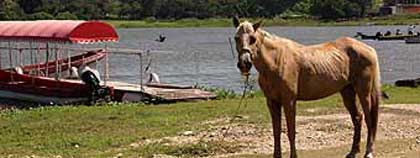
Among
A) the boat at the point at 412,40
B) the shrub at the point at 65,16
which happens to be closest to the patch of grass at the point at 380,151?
the boat at the point at 412,40

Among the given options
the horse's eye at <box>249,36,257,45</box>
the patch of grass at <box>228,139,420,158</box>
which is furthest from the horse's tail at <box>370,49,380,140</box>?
the horse's eye at <box>249,36,257,45</box>

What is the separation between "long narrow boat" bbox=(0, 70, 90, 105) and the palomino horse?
49.5ft

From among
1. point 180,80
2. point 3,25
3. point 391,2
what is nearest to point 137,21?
point 391,2

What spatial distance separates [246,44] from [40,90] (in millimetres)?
18503

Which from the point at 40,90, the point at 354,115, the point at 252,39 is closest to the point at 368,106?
the point at 354,115

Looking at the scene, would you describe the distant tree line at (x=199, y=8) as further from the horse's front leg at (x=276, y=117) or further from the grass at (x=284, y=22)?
the horse's front leg at (x=276, y=117)

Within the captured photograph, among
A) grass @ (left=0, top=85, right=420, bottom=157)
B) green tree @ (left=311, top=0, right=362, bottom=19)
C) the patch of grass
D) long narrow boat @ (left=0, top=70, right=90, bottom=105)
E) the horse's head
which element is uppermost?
the horse's head

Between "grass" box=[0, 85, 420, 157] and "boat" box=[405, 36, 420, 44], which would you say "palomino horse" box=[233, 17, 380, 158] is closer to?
"grass" box=[0, 85, 420, 157]

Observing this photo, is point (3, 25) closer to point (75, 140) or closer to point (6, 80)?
point (6, 80)

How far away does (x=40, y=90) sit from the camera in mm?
28094

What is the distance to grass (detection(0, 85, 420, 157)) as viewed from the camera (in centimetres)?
1417

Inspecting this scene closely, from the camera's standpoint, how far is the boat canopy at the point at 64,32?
1051 inches

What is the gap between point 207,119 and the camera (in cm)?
1825

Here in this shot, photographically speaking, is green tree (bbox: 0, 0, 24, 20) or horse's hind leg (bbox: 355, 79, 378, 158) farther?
green tree (bbox: 0, 0, 24, 20)
